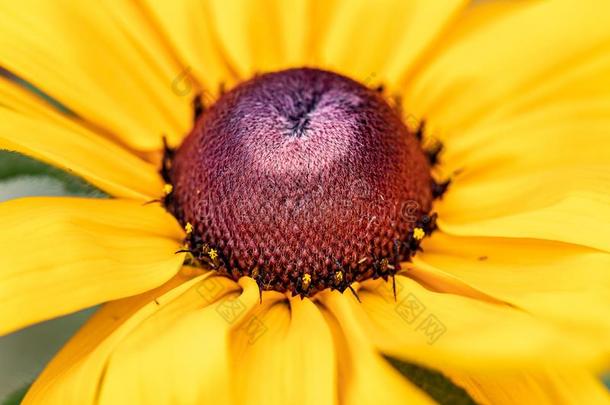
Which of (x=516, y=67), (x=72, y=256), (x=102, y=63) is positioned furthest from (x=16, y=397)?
(x=516, y=67)

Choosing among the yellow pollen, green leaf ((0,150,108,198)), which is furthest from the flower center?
green leaf ((0,150,108,198))

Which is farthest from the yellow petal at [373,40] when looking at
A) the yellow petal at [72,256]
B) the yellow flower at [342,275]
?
the yellow petal at [72,256]

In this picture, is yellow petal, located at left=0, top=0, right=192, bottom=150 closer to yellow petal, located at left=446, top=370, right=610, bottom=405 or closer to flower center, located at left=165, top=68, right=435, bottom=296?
flower center, located at left=165, top=68, right=435, bottom=296

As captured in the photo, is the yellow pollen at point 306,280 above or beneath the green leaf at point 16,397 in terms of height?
beneath

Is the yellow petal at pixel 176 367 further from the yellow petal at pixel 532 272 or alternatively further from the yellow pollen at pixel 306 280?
the yellow petal at pixel 532 272

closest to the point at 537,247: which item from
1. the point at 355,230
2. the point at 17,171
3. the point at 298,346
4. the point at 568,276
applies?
the point at 568,276

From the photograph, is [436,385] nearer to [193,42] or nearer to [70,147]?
[70,147]
